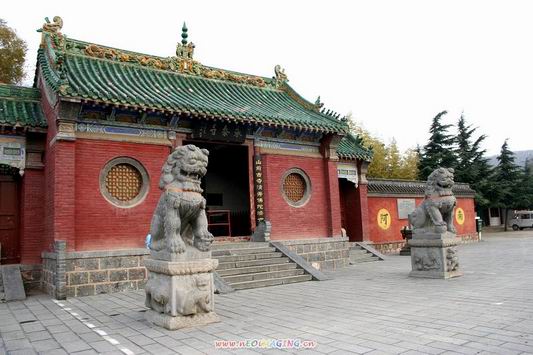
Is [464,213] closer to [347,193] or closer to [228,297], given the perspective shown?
[347,193]

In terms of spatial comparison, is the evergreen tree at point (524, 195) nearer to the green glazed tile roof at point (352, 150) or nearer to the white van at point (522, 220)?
the white van at point (522, 220)

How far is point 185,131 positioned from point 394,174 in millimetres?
23946

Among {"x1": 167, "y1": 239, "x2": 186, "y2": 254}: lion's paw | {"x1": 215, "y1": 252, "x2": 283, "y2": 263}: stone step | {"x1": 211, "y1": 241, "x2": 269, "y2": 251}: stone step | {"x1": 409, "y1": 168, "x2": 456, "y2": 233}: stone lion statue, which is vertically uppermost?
{"x1": 409, "y1": 168, "x2": 456, "y2": 233}: stone lion statue

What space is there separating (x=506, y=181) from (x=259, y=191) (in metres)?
26.6

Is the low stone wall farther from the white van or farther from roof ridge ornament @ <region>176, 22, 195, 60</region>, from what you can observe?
the white van

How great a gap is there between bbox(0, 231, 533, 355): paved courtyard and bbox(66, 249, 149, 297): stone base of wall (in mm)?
433

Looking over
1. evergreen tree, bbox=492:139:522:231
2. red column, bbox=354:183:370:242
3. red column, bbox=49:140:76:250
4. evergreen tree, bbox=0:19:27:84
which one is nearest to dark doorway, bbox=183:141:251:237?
red column, bbox=354:183:370:242

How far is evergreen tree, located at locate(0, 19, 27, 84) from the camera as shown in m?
21.4

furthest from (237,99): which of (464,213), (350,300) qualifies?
(464,213)

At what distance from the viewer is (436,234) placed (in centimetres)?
902

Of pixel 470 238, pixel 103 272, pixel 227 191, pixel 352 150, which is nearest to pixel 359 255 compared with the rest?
pixel 352 150

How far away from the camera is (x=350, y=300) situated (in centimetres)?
694

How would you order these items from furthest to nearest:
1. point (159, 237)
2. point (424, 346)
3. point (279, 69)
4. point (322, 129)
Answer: point (279, 69) < point (322, 129) < point (159, 237) < point (424, 346)

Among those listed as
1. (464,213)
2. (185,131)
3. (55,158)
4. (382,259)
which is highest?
(185,131)
